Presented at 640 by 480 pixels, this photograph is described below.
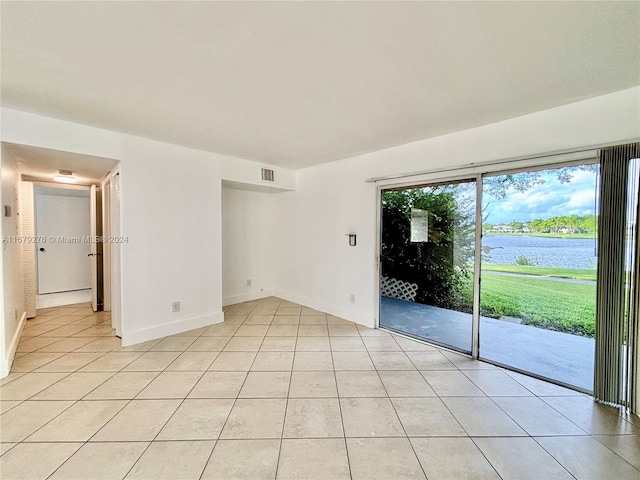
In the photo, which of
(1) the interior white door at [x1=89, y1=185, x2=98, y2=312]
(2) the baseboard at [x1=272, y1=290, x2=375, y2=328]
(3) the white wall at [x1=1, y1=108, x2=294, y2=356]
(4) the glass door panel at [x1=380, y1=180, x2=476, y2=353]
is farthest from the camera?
(1) the interior white door at [x1=89, y1=185, x2=98, y2=312]

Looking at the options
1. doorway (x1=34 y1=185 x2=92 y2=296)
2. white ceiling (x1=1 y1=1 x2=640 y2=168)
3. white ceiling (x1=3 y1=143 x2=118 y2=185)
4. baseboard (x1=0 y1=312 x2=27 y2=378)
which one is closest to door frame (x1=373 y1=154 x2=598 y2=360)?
white ceiling (x1=1 y1=1 x2=640 y2=168)

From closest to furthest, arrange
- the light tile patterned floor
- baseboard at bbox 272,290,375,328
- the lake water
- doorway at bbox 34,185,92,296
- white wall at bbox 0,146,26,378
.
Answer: the light tile patterned floor
the lake water
white wall at bbox 0,146,26,378
baseboard at bbox 272,290,375,328
doorway at bbox 34,185,92,296

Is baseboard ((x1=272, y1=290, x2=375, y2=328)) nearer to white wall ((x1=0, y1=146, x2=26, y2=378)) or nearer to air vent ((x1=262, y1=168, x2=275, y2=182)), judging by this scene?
air vent ((x1=262, y1=168, x2=275, y2=182))

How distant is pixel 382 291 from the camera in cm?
372

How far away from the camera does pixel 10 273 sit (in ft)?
9.26

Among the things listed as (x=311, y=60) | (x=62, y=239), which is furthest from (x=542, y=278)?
(x=62, y=239)

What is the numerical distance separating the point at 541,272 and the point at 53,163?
17.9 ft

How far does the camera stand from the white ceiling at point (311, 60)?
1306 millimetres

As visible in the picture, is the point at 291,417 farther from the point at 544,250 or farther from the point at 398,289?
the point at 544,250

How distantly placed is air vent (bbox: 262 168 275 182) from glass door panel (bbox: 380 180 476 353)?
6.34 feet

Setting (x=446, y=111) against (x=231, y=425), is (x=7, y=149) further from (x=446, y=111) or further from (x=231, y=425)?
(x=446, y=111)

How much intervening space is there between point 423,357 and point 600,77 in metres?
2.75

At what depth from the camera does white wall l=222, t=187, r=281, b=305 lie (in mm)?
4801

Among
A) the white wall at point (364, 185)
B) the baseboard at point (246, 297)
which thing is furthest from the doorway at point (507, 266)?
the baseboard at point (246, 297)
